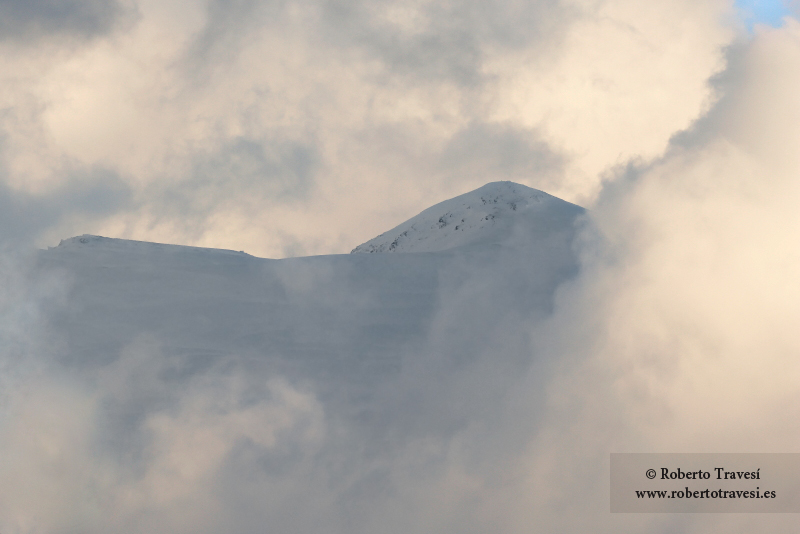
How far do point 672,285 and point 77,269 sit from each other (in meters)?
27.6

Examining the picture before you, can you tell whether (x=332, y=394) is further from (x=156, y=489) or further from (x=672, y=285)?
(x=672, y=285)

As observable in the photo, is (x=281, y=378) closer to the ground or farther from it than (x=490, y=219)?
closer to the ground

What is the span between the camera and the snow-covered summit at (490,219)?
42.2 meters

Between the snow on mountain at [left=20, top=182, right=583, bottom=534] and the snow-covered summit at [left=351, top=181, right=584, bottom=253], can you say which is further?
the snow-covered summit at [left=351, top=181, right=584, bottom=253]

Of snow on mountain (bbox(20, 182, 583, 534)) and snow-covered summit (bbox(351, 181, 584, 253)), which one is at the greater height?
snow-covered summit (bbox(351, 181, 584, 253))

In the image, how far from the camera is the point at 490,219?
1731 inches

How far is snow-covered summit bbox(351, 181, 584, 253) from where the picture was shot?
4219 cm

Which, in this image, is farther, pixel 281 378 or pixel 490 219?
pixel 490 219

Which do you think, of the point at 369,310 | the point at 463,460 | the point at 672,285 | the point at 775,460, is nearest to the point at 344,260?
the point at 369,310

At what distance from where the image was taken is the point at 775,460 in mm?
30500

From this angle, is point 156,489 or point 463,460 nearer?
point 156,489

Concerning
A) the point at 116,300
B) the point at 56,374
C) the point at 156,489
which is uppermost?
the point at 116,300

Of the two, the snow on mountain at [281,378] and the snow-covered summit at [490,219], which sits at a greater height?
the snow-covered summit at [490,219]

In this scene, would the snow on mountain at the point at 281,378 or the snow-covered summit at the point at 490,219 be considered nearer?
the snow on mountain at the point at 281,378
